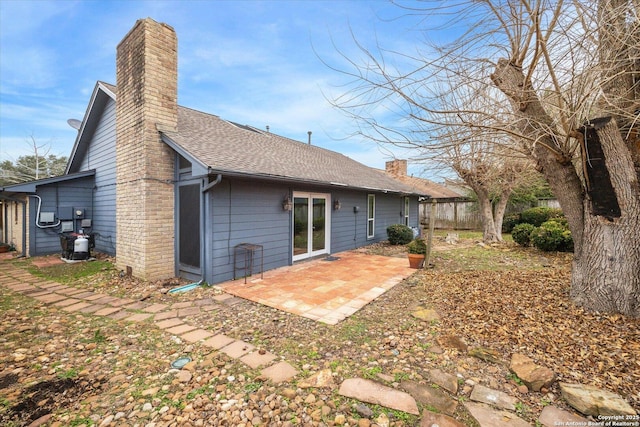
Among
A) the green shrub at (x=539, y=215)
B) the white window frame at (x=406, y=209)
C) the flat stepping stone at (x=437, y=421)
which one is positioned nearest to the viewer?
the flat stepping stone at (x=437, y=421)

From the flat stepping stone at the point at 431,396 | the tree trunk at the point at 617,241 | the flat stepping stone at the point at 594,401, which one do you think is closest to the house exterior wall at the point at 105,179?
the flat stepping stone at the point at 431,396

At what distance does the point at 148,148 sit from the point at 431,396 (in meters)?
6.39

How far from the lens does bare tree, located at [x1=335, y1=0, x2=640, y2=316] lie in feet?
10.0

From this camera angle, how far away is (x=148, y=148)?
5.64 meters

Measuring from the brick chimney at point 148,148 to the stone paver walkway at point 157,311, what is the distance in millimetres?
1136

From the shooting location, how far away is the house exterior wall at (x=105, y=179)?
26.9ft

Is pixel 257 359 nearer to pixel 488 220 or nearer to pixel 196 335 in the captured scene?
pixel 196 335

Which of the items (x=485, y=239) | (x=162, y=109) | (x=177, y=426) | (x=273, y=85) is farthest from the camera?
(x=485, y=239)

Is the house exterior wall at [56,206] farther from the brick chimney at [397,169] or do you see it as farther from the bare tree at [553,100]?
the brick chimney at [397,169]

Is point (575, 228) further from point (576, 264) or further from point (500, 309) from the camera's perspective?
point (500, 309)

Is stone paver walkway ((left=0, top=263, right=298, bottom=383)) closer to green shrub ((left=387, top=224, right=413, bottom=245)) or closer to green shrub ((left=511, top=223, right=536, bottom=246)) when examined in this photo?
green shrub ((left=387, top=224, right=413, bottom=245))

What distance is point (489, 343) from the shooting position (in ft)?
10.5

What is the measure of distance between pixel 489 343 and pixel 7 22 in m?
13.5

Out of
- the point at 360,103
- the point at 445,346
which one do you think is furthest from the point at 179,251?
the point at 445,346
